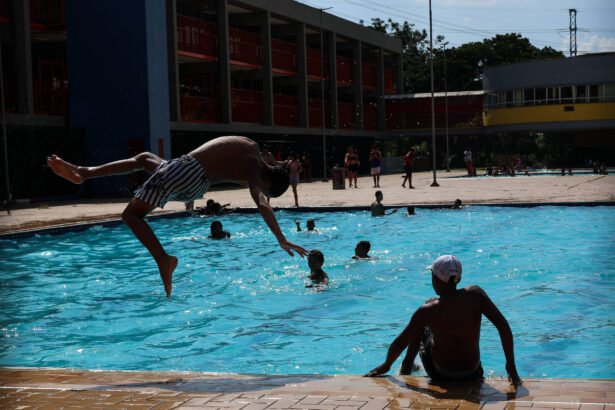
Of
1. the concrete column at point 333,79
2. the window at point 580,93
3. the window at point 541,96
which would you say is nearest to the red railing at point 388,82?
the window at point 541,96

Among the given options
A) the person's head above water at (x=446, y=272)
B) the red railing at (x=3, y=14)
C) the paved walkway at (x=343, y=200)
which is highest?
the red railing at (x=3, y=14)

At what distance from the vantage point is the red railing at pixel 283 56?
3991 centimetres

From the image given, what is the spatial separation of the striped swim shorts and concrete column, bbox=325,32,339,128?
1543 inches

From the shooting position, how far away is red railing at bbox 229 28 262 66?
36.0 m

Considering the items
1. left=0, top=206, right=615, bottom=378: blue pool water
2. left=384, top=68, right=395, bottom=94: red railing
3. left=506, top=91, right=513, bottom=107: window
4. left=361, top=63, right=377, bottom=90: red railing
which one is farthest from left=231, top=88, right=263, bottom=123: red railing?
left=506, top=91, right=513, bottom=107: window

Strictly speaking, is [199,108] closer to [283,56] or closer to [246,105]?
→ [246,105]

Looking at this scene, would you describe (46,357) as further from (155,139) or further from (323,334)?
(155,139)

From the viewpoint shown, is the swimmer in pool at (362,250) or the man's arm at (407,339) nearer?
the man's arm at (407,339)

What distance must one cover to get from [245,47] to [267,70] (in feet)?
5.63

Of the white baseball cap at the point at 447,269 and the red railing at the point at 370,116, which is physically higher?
the red railing at the point at 370,116

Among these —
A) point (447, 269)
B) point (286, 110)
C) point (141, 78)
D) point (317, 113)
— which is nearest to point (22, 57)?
point (141, 78)

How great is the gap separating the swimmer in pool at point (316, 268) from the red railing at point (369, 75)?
3978 centimetres

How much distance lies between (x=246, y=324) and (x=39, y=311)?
9.48ft

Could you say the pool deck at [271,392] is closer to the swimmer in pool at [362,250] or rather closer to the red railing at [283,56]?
the swimmer in pool at [362,250]
